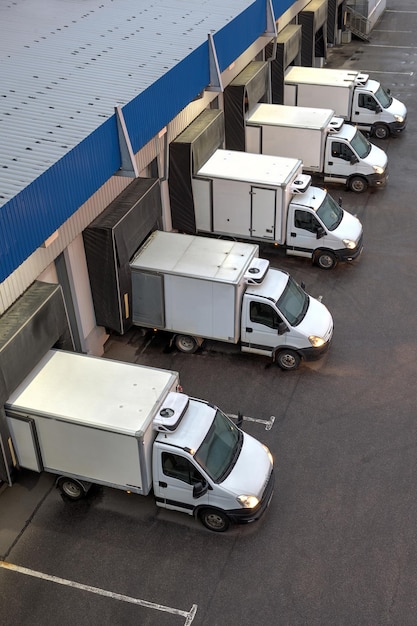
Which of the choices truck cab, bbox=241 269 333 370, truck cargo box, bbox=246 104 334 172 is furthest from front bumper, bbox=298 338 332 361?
truck cargo box, bbox=246 104 334 172

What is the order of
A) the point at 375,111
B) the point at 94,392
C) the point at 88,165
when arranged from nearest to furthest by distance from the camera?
→ the point at 94,392, the point at 88,165, the point at 375,111

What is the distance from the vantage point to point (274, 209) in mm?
21203

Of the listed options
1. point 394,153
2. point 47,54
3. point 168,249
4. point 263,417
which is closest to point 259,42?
point 394,153

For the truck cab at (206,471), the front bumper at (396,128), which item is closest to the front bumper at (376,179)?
the front bumper at (396,128)


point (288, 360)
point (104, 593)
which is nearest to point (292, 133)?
point (288, 360)

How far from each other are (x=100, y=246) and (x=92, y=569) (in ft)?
24.5

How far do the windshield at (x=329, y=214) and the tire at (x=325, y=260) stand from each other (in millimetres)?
821

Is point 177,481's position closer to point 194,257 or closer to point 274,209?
point 194,257

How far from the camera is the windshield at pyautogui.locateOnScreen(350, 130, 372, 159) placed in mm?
25859

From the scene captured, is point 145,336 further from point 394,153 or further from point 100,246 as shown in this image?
point 394,153

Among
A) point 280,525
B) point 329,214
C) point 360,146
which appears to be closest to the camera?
point 280,525

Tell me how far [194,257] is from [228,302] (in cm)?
163

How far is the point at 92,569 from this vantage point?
1307cm

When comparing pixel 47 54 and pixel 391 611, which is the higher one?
pixel 47 54
